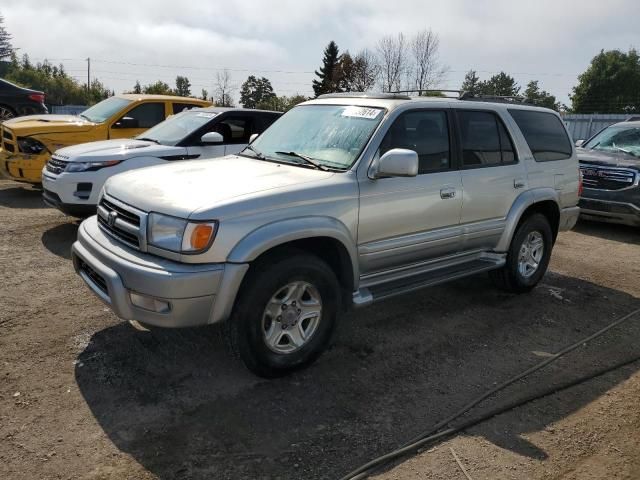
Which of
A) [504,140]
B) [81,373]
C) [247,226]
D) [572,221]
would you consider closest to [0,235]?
[81,373]

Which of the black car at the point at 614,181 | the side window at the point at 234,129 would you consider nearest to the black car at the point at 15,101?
the side window at the point at 234,129

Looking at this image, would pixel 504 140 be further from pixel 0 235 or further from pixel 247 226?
pixel 0 235

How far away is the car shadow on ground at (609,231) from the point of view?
27.1 feet

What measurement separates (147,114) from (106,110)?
701mm

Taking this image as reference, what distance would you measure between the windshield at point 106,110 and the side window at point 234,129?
2622mm

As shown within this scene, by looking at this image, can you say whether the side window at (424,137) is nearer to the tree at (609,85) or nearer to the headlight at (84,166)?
the headlight at (84,166)

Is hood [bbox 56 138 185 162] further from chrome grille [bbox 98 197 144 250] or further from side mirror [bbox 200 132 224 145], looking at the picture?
chrome grille [bbox 98 197 144 250]

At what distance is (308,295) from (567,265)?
14.6 feet

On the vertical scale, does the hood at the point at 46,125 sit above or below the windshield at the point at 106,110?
below

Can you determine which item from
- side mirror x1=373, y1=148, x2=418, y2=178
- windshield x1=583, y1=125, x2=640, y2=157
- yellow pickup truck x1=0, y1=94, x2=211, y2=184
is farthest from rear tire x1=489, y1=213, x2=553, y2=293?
yellow pickup truck x1=0, y1=94, x2=211, y2=184

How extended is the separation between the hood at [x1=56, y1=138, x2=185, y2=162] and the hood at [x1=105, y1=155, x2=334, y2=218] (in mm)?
2593

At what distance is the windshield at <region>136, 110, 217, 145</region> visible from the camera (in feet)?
22.6

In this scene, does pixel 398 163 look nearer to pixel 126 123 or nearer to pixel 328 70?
pixel 126 123

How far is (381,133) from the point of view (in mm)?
3891
